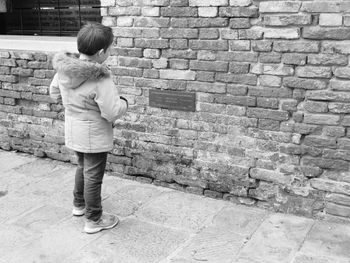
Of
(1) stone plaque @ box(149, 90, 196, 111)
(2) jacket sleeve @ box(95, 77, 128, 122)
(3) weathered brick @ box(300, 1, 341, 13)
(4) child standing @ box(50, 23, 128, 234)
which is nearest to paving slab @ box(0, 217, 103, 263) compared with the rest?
(4) child standing @ box(50, 23, 128, 234)

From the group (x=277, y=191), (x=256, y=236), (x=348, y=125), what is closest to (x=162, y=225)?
(x=256, y=236)

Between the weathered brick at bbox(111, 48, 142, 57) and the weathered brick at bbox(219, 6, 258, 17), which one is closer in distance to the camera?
the weathered brick at bbox(219, 6, 258, 17)

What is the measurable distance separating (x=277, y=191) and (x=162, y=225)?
0.98 meters

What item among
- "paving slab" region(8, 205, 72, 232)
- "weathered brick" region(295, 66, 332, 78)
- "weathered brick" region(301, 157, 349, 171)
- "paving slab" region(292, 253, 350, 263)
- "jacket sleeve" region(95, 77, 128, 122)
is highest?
"weathered brick" region(295, 66, 332, 78)

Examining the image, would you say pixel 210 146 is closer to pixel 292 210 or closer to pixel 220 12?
pixel 292 210

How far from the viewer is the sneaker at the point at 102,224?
11.4 ft

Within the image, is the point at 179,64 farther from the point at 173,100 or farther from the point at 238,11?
the point at 238,11

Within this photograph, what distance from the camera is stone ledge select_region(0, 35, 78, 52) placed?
469cm

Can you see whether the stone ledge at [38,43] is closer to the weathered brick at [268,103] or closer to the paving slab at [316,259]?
the weathered brick at [268,103]

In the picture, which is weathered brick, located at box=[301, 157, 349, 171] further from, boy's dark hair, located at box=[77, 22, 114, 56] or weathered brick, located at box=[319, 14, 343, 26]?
boy's dark hair, located at box=[77, 22, 114, 56]

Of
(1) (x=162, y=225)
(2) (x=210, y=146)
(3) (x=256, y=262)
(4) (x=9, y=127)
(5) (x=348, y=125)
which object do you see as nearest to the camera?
(3) (x=256, y=262)

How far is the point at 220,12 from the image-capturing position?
3.64 m

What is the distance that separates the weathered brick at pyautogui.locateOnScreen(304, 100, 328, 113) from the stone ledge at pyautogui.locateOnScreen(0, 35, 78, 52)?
240cm

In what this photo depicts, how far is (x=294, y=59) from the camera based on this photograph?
11.2ft
